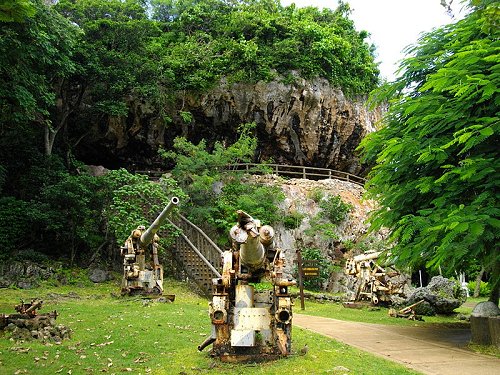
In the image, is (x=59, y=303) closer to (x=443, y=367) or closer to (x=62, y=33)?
(x=443, y=367)

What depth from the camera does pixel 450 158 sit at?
8.04 metres

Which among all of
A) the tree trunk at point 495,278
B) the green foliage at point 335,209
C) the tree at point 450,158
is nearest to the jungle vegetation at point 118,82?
the green foliage at point 335,209

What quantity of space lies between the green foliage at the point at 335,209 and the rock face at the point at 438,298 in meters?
6.64

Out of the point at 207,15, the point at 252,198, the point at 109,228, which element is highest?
the point at 207,15

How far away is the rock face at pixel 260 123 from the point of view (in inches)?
952

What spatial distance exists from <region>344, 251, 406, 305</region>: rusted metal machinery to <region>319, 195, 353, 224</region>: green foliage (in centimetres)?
538

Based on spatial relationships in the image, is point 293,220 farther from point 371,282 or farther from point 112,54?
point 112,54

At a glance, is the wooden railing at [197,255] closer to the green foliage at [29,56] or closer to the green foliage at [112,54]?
the green foliage at [29,56]

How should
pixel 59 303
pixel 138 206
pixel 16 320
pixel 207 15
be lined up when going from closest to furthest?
pixel 16 320 < pixel 59 303 < pixel 138 206 < pixel 207 15

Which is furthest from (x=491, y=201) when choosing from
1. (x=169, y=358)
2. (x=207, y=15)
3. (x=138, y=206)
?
(x=207, y=15)

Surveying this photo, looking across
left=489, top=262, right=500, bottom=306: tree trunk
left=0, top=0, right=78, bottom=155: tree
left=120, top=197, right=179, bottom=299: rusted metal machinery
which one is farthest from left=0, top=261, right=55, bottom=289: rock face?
left=489, top=262, right=500, bottom=306: tree trunk

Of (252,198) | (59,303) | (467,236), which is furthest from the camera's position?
(252,198)

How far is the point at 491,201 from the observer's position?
693 cm

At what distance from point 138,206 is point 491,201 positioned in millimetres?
12092
